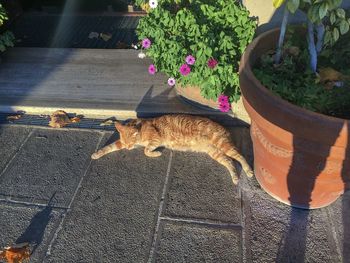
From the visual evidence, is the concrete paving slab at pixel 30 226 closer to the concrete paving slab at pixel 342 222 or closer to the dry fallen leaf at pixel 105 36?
the concrete paving slab at pixel 342 222

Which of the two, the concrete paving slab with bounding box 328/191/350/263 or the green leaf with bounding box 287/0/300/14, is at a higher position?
the green leaf with bounding box 287/0/300/14

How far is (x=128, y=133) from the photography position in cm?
323

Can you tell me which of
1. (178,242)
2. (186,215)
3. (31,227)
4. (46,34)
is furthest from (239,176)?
(46,34)

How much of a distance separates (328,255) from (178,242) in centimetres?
112

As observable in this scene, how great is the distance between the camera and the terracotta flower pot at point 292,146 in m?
2.15

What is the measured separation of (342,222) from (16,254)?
8.46 ft

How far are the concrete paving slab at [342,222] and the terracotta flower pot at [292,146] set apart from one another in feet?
0.33

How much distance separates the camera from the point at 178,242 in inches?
105

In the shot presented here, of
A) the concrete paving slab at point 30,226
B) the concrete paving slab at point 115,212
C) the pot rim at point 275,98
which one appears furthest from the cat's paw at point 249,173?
the concrete paving slab at point 30,226

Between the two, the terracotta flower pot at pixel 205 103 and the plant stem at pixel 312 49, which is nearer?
the plant stem at pixel 312 49

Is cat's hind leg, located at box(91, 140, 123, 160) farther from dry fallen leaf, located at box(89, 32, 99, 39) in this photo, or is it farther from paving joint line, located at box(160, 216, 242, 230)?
dry fallen leaf, located at box(89, 32, 99, 39)

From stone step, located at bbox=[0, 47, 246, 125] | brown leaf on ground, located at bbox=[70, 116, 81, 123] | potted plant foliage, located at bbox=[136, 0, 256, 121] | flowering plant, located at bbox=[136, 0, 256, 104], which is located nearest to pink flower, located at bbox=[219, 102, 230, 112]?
potted plant foliage, located at bbox=[136, 0, 256, 121]

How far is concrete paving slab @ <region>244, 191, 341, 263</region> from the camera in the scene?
2.52 metres

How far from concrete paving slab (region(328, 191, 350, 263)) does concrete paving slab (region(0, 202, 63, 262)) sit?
7.45 ft
